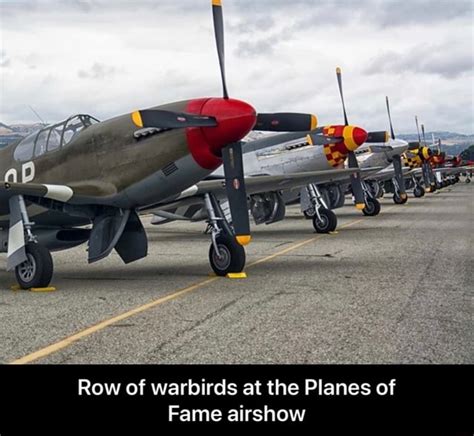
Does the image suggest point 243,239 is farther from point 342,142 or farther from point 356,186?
point 342,142

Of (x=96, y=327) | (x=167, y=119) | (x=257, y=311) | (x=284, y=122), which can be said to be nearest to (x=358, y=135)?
(x=284, y=122)

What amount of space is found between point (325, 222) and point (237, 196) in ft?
28.4

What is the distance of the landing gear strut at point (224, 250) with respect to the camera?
10125mm

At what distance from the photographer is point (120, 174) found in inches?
372

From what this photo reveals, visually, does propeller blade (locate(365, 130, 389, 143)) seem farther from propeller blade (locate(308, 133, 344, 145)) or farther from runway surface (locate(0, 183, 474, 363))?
runway surface (locate(0, 183, 474, 363))

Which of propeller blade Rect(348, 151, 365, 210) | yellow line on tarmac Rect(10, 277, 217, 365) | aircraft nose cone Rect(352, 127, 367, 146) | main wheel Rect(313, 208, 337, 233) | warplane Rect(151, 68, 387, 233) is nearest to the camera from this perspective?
yellow line on tarmac Rect(10, 277, 217, 365)

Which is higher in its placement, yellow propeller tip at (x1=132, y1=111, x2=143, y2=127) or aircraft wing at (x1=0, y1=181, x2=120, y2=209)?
yellow propeller tip at (x1=132, y1=111, x2=143, y2=127)

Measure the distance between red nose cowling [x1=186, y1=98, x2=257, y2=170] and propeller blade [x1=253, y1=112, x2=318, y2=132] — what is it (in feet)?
3.63

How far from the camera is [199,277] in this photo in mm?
10078

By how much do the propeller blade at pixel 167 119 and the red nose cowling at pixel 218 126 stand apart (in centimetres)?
15

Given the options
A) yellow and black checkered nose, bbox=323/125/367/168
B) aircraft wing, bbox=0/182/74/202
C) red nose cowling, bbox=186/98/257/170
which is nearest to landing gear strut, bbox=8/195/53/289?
aircraft wing, bbox=0/182/74/202

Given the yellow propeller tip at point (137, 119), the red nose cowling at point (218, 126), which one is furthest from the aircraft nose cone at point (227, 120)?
the yellow propeller tip at point (137, 119)

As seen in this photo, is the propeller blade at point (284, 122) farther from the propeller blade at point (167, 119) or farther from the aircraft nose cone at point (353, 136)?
the aircraft nose cone at point (353, 136)

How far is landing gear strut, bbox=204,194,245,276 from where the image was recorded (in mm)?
10125
